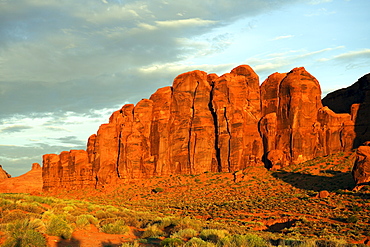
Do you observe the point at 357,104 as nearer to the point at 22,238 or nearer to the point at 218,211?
the point at 218,211

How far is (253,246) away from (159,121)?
66497mm

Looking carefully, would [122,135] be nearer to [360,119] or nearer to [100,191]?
[100,191]

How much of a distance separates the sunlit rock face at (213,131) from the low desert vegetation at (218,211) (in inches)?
153

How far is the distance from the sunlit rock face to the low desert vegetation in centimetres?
388

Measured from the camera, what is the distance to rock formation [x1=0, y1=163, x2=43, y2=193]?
106 m

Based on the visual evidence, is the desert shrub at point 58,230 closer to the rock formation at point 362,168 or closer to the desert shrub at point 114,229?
the desert shrub at point 114,229

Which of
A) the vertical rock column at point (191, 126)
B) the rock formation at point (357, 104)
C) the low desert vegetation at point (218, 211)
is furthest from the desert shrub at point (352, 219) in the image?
the vertical rock column at point (191, 126)

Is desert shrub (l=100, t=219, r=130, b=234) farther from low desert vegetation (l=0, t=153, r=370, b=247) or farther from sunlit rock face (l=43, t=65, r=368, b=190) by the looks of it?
sunlit rock face (l=43, t=65, r=368, b=190)

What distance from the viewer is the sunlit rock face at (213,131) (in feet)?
213

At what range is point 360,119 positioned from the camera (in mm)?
63656

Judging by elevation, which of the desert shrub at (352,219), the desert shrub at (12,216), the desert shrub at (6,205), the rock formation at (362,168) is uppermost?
the desert shrub at (6,205)

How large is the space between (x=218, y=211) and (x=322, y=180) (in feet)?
63.9

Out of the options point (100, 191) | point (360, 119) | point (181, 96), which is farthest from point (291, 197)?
point (100, 191)

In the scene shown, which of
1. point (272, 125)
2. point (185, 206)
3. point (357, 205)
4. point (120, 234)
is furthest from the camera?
point (272, 125)
